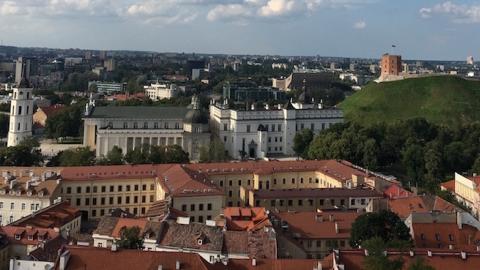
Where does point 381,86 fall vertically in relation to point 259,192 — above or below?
above

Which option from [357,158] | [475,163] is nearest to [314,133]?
[357,158]

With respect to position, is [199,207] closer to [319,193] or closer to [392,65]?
[319,193]

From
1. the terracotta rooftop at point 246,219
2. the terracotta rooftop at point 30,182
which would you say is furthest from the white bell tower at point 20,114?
the terracotta rooftop at point 246,219

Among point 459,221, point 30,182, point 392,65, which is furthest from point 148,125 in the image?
point 392,65

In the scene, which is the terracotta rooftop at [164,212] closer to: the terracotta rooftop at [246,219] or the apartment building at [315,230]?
the terracotta rooftop at [246,219]

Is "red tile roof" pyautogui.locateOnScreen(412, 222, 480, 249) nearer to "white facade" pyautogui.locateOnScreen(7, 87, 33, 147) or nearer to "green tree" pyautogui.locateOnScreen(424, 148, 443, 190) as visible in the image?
"green tree" pyautogui.locateOnScreen(424, 148, 443, 190)

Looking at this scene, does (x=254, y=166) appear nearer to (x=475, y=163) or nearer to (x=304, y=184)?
(x=304, y=184)

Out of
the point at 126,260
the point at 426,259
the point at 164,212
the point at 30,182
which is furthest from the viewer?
the point at 30,182

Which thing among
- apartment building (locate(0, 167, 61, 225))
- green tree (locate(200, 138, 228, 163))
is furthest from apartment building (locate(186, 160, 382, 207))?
green tree (locate(200, 138, 228, 163))
